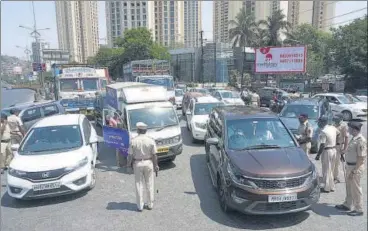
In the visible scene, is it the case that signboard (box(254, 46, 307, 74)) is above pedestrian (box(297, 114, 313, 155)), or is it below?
above

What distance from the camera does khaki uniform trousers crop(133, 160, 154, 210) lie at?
5531mm

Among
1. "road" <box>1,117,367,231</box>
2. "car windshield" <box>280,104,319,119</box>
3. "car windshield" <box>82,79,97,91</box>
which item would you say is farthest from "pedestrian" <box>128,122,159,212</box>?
"car windshield" <box>82,79,97,91</box>

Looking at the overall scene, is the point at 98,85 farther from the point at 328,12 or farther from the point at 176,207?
the point at 328,12

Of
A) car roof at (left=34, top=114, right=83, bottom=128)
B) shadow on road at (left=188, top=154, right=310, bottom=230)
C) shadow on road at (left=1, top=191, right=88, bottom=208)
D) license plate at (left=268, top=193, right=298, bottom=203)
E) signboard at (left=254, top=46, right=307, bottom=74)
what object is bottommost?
shadow on road at (left=1, top=191, right=88, bottom=208)

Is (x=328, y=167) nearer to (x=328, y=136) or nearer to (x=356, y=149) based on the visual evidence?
(x=328, y=136)

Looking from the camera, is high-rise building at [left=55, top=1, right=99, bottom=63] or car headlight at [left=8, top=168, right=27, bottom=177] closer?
car headlight at [left=8, top=168, right=27, bottom=177]

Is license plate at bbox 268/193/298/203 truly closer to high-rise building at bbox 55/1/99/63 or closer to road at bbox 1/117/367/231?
road at bbox 1/117/367/231

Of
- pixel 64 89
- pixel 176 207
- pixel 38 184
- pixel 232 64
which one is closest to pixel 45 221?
pixel 38 184

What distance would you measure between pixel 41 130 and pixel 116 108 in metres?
3.81

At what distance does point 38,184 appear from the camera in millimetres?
5832

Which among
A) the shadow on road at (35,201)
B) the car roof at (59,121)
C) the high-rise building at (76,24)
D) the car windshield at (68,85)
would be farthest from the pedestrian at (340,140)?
the high-rise building at (76,24)

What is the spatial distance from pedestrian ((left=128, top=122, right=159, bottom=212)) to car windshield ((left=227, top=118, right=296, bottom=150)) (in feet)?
5.18

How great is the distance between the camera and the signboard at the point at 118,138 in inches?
316

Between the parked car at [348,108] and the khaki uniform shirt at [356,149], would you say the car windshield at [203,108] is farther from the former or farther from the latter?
the parked car at [348,108]
